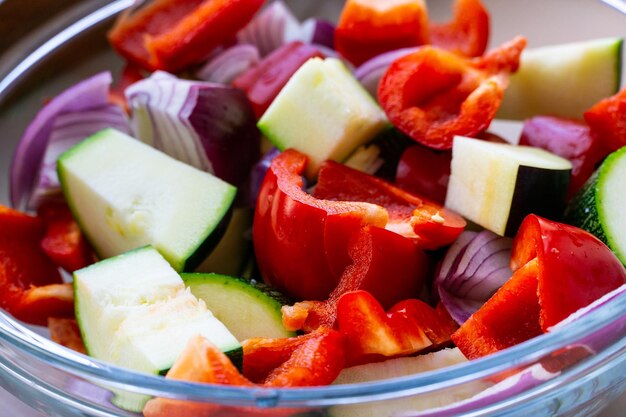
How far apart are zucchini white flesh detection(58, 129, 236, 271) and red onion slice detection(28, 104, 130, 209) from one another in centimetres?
11

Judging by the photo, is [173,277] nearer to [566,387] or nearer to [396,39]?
[566,387]

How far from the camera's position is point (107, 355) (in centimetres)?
114

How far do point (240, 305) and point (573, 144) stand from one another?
0.68 m

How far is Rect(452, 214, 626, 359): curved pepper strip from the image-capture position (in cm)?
104

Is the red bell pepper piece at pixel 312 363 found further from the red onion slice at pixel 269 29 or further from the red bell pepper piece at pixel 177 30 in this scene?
the red onion slice at pixel 269 29

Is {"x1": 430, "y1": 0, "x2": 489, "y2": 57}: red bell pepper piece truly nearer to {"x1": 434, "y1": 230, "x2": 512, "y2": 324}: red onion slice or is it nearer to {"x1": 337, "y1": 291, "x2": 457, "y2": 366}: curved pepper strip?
{"x1": 434, "y1": 230, "x2": 512, "y2": 324}: red onion slice

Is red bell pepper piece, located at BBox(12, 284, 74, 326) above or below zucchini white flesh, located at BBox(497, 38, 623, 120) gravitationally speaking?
below

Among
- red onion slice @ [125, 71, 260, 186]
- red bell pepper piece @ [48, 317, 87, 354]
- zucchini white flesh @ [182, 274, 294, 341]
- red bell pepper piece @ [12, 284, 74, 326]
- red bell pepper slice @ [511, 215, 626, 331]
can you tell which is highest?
red onion slice @ [125, 71, 260, 186]

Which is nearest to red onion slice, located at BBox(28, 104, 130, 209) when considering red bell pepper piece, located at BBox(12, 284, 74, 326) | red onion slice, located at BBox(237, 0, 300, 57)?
red bell pepper piece, located at BBox(12, 284, 74, 326)

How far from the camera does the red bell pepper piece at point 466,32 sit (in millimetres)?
1678

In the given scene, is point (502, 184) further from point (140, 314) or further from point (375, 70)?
point (140, 314)

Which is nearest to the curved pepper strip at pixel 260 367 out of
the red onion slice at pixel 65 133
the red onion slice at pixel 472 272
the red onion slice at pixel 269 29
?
the red onion slice at pixel 472 272

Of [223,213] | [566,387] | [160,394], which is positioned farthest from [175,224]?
[566,387]

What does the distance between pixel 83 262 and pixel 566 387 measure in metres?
0.90
